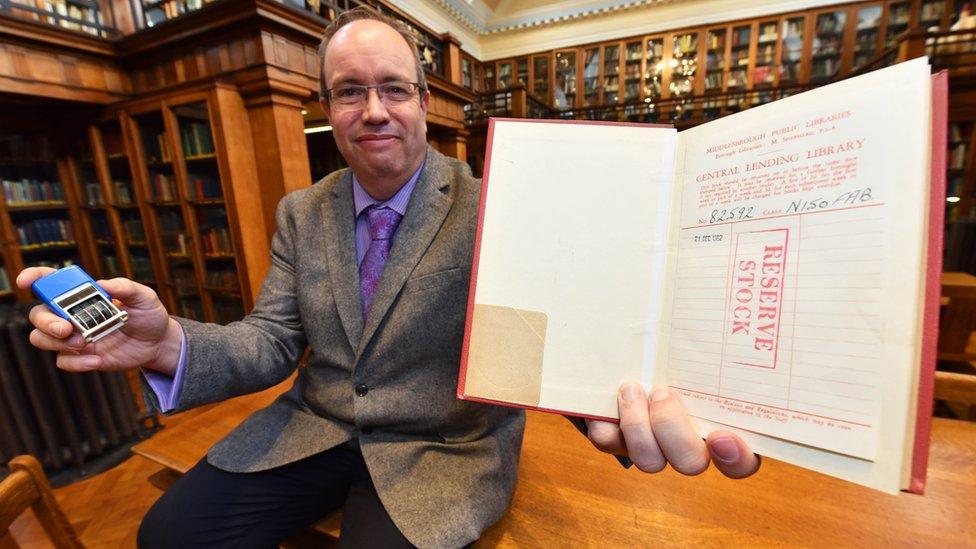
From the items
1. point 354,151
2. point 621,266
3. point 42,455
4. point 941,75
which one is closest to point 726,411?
point 621,266

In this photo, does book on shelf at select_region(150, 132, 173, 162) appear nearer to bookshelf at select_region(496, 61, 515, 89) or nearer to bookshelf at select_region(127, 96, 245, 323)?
bookshelf at select_region(127, 96, 245, 323)

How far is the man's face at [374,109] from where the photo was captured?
2.95 ft

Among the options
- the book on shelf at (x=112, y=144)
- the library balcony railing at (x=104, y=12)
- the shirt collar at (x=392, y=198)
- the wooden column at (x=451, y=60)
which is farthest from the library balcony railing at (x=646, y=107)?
the shirt collar at (x=392, y=198)

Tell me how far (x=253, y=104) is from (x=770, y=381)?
317 centimetres

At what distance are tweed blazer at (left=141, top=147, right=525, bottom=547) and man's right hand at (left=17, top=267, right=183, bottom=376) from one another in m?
0.04

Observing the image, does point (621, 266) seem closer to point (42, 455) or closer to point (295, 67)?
point (42, 455)

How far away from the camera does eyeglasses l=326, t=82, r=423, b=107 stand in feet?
3.04

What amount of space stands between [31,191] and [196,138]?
6.75ft

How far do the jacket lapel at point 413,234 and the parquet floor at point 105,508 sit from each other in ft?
5.33

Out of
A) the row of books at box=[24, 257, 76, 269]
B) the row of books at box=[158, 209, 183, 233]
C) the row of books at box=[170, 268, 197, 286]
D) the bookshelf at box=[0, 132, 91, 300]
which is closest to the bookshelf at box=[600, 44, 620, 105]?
the row of books at box=[158, 209, 183, 233]

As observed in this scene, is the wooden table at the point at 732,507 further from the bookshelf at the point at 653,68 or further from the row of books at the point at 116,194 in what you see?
the bookshelf at the point at 653,68

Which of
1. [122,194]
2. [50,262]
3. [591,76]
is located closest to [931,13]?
[591,76]
